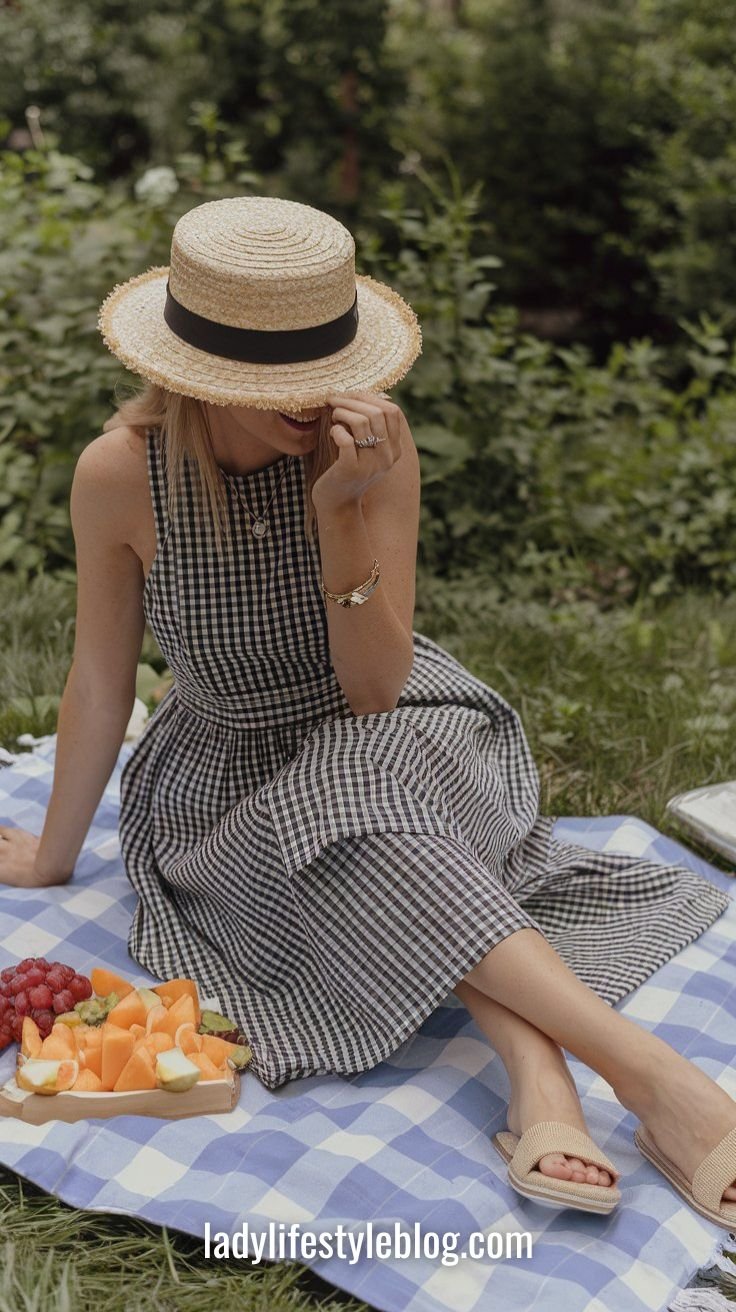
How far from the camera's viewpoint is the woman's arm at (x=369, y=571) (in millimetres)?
2123

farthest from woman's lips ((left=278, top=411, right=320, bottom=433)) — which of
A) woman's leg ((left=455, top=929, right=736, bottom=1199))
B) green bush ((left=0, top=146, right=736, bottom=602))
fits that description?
green bush ((left=0, top=146, right=736, bottom=602))

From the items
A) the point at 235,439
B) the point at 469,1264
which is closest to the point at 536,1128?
the point at 469,1264

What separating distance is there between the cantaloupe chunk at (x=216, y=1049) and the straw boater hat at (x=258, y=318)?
3.49 ft

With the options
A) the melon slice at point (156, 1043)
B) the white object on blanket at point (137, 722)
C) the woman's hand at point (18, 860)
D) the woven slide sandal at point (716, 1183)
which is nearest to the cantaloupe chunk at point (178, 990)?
the melon slice at point (156, 1043)

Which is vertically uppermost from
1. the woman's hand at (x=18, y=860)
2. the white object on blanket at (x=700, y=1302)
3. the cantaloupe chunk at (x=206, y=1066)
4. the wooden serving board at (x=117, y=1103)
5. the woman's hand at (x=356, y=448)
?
the woman's hand at (x=356, y=448)

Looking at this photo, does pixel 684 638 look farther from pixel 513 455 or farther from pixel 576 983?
pixel 576 983

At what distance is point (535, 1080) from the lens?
2047 mm

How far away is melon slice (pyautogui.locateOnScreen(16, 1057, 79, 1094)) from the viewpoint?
2.10m

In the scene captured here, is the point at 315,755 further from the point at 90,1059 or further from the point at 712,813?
the point at 712,813

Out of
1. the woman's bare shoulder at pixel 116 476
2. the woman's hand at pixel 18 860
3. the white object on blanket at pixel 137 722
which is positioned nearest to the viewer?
the woman's bare shoulder at pixel 116 476

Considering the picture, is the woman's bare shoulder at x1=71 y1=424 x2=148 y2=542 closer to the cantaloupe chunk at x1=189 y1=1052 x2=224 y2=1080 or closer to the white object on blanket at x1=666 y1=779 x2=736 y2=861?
the cantaloupe chunk at x1=189 y1=1052 x2=224 y2=1080

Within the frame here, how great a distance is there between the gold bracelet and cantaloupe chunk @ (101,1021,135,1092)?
0.79 meters

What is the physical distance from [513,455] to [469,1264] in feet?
9.34

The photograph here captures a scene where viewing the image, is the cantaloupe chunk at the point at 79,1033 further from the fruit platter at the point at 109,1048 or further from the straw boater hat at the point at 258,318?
the straw boater hat at the point at 258,318
